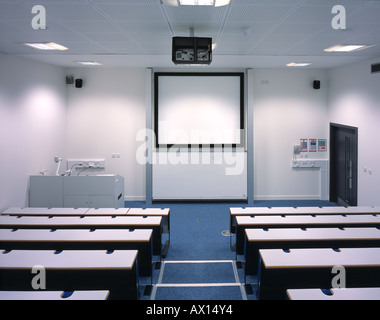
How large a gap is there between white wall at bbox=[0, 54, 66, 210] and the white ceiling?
1.58ft

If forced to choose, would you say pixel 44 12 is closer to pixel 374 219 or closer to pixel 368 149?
pixel 374 219

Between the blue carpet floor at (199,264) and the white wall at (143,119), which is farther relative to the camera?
the white wall at (143,119)

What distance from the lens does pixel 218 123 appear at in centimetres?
789

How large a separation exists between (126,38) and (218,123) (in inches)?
149

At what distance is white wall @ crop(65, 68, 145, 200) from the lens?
7781mm

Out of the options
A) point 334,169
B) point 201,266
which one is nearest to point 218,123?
point 334,169

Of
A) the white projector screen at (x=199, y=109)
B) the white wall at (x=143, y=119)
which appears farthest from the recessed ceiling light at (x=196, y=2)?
the white wall at (x=143, y=119)

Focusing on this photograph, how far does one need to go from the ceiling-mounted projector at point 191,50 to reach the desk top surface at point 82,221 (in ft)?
6.80

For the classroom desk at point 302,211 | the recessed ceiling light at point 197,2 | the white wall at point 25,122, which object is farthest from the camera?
the white wall at point 25,122

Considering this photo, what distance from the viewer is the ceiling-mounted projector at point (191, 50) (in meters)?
4.09

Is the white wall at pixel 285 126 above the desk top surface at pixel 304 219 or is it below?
above

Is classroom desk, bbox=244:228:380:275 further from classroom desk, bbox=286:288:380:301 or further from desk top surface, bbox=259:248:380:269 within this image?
classroom desk, bbox=286:288:380:301

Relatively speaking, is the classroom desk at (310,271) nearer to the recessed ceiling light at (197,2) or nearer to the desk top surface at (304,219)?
the desk top surface at (304,219)
